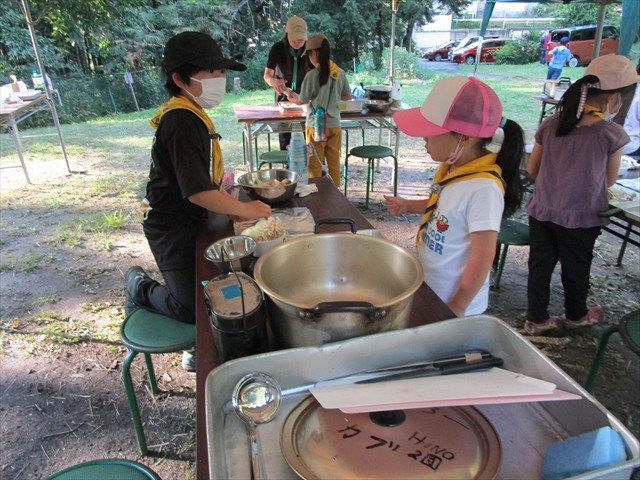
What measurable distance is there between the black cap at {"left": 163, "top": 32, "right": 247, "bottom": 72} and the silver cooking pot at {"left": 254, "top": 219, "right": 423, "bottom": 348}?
3.24 feet

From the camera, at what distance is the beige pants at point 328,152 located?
14.6 ft

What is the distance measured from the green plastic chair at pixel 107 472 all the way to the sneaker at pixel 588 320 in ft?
8.85

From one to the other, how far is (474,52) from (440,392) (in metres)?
24.4

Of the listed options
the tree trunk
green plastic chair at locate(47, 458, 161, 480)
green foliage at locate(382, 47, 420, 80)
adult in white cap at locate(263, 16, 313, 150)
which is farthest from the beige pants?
the tree trunk

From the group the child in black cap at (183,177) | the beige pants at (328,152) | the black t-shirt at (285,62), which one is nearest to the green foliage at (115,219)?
the beige pants at (328,152)

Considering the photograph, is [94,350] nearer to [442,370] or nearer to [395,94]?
[442,370]

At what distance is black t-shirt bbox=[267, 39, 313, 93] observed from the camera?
5.00 m

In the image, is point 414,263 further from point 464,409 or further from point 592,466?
point 592,466

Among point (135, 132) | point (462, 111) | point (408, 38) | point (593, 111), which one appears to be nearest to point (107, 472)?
point (462, 111)

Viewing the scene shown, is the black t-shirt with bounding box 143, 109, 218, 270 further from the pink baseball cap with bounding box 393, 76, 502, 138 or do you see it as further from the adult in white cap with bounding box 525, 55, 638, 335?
the adult in white cap with bounding box 525, 55, 638, 335

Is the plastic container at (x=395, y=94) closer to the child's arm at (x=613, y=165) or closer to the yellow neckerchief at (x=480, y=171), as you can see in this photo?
the child's arm at (x=613, y=165)

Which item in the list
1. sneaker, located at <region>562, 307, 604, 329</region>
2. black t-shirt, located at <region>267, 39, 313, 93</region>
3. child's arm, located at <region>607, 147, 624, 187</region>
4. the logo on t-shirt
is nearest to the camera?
the logo on t-shirt

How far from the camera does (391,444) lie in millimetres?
696

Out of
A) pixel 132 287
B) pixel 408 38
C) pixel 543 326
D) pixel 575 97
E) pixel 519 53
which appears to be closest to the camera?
pixel 132 287
